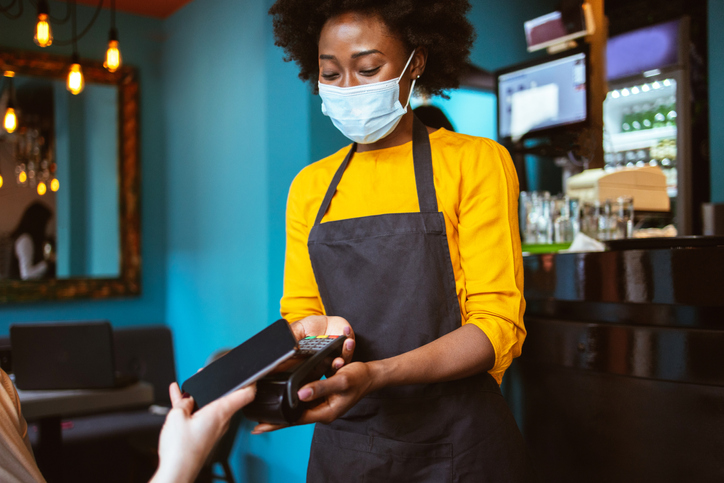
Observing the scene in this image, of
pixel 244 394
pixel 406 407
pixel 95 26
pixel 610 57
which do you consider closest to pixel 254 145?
pixel 95 26

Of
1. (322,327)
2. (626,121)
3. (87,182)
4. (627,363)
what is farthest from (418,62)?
(626,121)

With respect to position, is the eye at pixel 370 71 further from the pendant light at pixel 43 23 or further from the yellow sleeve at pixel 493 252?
the pendant light at pixel 43 23

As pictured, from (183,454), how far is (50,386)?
2059 millimetres

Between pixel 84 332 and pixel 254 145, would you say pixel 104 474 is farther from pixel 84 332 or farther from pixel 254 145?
pixel 254 145

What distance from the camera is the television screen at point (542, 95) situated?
2361 millimetres

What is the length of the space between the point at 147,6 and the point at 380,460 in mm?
3607

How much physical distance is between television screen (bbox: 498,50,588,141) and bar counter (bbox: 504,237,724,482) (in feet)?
3.26

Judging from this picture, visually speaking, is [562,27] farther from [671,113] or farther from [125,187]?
[125,187]

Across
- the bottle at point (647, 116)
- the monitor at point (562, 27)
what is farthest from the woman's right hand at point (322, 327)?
the bottle at point (647, 116)

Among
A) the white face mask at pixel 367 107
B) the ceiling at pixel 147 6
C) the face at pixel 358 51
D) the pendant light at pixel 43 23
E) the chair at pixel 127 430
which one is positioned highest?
the ceiling at pixel 147 6

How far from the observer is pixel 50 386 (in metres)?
2.43

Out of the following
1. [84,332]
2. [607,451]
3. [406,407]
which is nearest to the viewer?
[406,407]

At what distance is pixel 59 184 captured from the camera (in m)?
3.69

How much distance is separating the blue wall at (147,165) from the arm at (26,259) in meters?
0.28
